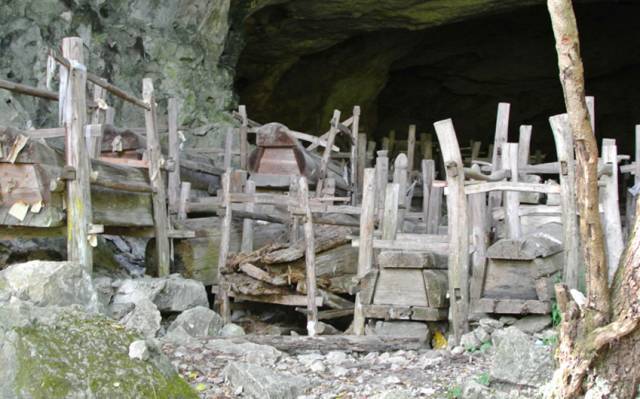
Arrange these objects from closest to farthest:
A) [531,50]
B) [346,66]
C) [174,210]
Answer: [174,210], [346,66], [531,50]

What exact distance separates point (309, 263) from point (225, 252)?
1.23 meters

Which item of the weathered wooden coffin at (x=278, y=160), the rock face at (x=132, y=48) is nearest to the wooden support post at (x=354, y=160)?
the weathered wooden coffin at (x=278, y=160)

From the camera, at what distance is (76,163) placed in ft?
24.2

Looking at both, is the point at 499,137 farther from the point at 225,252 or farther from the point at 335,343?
the point at 335,343

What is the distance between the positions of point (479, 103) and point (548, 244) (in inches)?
778

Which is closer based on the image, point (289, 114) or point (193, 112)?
point (193, 112)

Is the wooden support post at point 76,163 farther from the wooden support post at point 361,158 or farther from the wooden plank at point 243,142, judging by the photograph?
the wooden support post at point 361,158

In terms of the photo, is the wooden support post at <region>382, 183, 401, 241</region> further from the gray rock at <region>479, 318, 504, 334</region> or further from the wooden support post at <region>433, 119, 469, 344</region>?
the gray rock at <region>479, 318, 504, 334</region>

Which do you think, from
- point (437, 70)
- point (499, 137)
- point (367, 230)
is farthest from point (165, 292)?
point (437, 70)

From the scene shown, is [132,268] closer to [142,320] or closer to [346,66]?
[142,320]

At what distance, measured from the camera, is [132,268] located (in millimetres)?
10336

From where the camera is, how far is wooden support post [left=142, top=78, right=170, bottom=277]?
9.05 meters

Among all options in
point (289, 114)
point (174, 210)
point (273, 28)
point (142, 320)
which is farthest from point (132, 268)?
point (289, 114)

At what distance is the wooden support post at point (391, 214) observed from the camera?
28.0 feet
